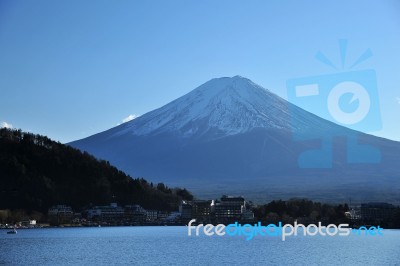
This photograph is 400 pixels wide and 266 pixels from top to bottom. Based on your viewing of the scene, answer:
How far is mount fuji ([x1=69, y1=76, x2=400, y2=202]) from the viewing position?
8556cm

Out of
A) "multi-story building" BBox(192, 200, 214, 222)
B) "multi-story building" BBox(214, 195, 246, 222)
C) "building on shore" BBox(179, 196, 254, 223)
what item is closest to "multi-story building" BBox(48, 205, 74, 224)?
"building on shore" BBox(179, 196, 254, 223)

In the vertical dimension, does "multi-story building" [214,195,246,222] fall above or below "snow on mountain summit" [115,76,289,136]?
below

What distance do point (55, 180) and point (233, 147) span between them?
151ft

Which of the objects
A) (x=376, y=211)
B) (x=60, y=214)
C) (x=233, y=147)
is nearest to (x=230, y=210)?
(x=376, y=211)

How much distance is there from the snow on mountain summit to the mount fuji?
5.0 inches

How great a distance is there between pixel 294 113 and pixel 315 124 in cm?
593

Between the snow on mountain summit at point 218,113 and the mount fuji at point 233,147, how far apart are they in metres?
0.13

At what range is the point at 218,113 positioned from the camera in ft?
340

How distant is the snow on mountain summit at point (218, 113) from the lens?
101 metres

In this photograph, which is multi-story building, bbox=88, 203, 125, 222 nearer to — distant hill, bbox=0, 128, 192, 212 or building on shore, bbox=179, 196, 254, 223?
distant hill, bbox=0, 128, 192, 212

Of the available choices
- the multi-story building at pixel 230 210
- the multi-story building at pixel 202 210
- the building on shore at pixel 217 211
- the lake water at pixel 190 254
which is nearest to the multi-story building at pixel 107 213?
the building on shore at pixel 217 211

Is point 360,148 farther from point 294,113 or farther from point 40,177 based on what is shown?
point 40,177

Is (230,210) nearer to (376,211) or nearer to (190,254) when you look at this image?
(376,211)

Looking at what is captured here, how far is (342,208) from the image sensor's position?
53.9 meters
